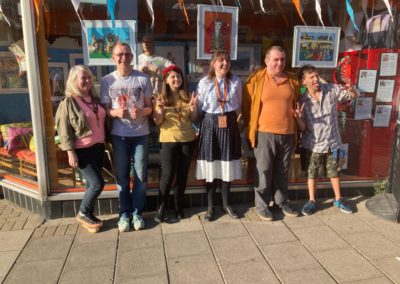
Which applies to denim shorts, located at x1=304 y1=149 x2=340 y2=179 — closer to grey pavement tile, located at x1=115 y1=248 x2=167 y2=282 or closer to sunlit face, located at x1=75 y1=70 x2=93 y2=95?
grey pavement tile, located at x1=115 y1=248 x2=167 y2=282

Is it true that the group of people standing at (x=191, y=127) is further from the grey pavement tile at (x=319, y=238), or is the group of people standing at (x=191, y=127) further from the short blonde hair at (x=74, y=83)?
the grey pavement tile at (x=319, y=238)

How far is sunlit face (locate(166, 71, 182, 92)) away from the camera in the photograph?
3.43m

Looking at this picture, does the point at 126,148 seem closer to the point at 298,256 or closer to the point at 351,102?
the point at 298,256

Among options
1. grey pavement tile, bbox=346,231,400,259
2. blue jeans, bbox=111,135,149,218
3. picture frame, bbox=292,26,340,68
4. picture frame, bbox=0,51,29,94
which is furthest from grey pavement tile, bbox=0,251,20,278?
picture frame, bbox=292,26,340,68

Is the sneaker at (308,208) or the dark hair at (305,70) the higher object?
the dark hair at (305,70)

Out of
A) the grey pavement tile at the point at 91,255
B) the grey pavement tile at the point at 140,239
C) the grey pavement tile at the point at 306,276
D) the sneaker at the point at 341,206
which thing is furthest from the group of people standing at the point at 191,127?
the grey pavement tile at the point at 306,276

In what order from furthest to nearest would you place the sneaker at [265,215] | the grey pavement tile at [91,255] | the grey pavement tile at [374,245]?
the sneaker at [265,215], the grey pavement tile at [374,245], the grey pavement tile at [91,255]

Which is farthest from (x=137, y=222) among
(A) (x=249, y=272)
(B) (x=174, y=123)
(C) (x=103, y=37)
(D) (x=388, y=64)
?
(D) (x=388, y=64)

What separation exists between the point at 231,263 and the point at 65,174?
6.97 ft

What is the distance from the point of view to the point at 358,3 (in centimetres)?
420

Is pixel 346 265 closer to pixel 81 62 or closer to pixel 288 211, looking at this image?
pixel 288 211

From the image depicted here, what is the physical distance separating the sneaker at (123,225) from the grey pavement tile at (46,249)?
48 centimetres

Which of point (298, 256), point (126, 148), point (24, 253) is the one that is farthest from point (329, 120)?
point (24, 253)

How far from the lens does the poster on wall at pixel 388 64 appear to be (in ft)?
14.0
